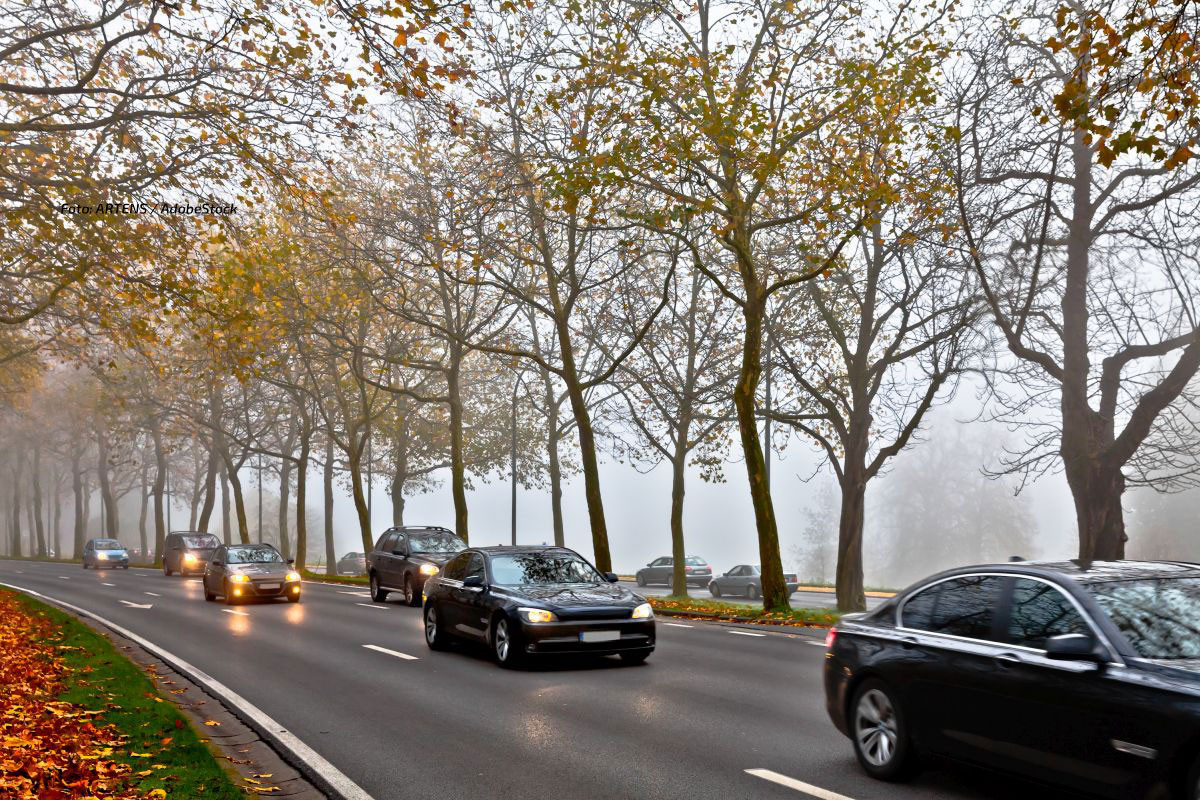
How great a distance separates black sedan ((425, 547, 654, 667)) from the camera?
12.3 meters

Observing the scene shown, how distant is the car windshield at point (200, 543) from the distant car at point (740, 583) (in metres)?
21.8

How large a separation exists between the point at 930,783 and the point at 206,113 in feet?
38.2

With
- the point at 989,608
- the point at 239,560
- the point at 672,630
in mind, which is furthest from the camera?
the point at 239,560

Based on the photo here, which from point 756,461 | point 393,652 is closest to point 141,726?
point 393,652

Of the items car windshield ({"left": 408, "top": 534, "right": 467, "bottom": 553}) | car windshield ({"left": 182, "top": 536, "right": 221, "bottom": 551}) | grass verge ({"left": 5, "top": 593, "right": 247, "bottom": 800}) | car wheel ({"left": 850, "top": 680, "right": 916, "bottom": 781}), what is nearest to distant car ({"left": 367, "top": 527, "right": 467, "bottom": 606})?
car windshield ({"left": 408, "top": 534, "right": 467, "bottom": 553})

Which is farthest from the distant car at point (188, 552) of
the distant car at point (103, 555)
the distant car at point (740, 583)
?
the distant car at point (740, 583)

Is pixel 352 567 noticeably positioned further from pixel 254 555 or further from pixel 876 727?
pixel 876 727

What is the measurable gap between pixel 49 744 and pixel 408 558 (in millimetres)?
16710

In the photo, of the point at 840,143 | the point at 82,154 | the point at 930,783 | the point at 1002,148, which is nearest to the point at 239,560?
the point at 82,154

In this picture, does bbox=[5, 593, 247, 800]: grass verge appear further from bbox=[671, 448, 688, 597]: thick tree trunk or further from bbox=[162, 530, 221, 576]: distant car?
bbox=[162, 530, 221, 576]: distant car

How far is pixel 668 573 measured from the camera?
51562 millimetres

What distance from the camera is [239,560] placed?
26.2m

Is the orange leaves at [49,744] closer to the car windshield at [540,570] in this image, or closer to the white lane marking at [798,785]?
the white lane marking at [798,785]

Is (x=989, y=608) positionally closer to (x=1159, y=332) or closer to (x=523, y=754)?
(x=523, y=754)
